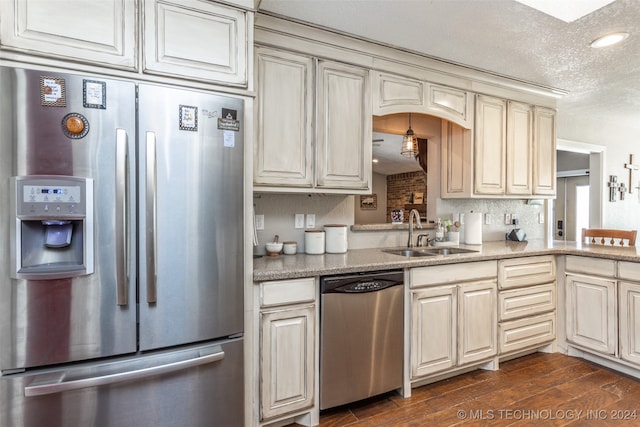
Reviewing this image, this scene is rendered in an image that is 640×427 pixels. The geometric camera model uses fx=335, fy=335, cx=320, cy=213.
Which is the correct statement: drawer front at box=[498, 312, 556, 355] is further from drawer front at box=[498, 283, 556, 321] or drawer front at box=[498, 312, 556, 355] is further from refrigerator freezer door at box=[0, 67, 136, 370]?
refrigerator freezer door at box=[0, 67, 136, 370]

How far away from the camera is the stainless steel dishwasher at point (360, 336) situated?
2037mm

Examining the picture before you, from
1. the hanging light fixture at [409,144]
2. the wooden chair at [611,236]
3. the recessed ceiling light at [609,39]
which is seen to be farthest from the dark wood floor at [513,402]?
the recessed ceiling light at [609,39]

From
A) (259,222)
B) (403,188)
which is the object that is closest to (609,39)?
(403,188)

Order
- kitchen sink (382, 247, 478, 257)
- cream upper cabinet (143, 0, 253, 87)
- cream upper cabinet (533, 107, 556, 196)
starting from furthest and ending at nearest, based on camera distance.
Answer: cream upper cabinet (533, 107, 556, 196)
kitchen sink (382, 247, 478, 257)
cream upper cabinet (143, 0, 253, 87)

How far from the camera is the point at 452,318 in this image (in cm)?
248

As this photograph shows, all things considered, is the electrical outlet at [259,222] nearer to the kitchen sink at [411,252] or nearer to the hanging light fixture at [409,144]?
the kitchen sink at [411,252]

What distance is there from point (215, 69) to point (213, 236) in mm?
859

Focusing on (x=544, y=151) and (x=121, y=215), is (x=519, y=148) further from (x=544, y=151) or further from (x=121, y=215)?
(x=121, y=215)

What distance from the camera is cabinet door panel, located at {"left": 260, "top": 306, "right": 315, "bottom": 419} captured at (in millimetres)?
1886

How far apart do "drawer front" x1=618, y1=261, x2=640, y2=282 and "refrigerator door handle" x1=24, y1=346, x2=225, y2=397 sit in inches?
118

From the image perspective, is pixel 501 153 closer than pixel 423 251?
No

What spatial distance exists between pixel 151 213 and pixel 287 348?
1.06 meters

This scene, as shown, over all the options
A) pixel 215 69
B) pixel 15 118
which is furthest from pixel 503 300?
pixel 15 118

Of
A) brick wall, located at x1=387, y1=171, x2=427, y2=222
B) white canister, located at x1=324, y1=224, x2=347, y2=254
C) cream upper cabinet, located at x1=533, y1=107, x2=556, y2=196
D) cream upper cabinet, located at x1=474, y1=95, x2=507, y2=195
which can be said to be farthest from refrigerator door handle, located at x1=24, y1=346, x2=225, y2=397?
cream upper cabinet, located at x1=533, y1=107, x2=556, y2=196
